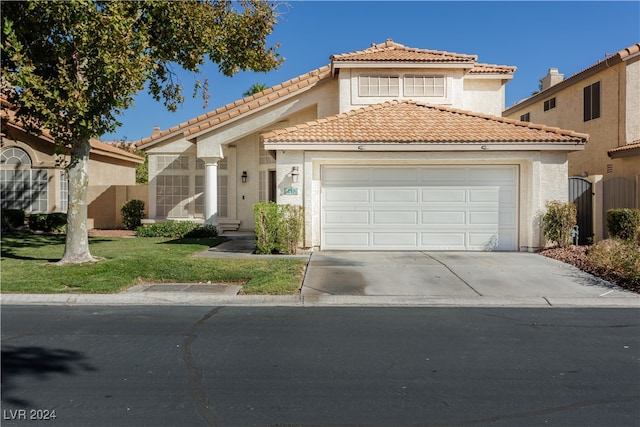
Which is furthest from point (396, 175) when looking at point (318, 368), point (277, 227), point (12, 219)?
point (12, 219)

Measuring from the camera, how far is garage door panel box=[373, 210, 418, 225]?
532 inches

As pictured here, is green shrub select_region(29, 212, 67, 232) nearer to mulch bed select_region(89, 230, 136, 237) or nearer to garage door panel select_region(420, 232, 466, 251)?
mulch bed select_region(89, 230, 136, 237)

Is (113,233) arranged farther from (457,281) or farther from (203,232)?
(457,281)

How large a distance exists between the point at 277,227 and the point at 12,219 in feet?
39.7

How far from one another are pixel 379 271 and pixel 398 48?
1059 cm

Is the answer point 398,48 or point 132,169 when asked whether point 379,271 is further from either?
point 132,169

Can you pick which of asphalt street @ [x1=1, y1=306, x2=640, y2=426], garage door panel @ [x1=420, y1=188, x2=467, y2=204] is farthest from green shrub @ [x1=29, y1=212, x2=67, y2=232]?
garage door panel @ [x1=420, y1=188, x2=467, y2=204]

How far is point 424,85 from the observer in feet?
54.3

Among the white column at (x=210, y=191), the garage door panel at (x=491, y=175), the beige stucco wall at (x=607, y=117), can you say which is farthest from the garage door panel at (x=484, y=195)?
the white column at (x=210, y=191)

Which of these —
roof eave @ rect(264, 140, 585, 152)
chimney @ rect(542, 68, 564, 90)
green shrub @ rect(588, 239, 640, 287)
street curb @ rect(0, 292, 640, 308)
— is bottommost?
street curb @ rect(0, 292, 640, 308)

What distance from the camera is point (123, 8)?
33.4 ft

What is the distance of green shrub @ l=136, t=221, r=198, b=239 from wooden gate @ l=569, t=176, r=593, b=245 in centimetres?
1243

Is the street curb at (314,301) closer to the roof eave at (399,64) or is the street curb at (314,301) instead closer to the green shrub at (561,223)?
the green shrub at (561,223)

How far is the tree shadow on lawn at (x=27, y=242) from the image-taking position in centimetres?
1269
